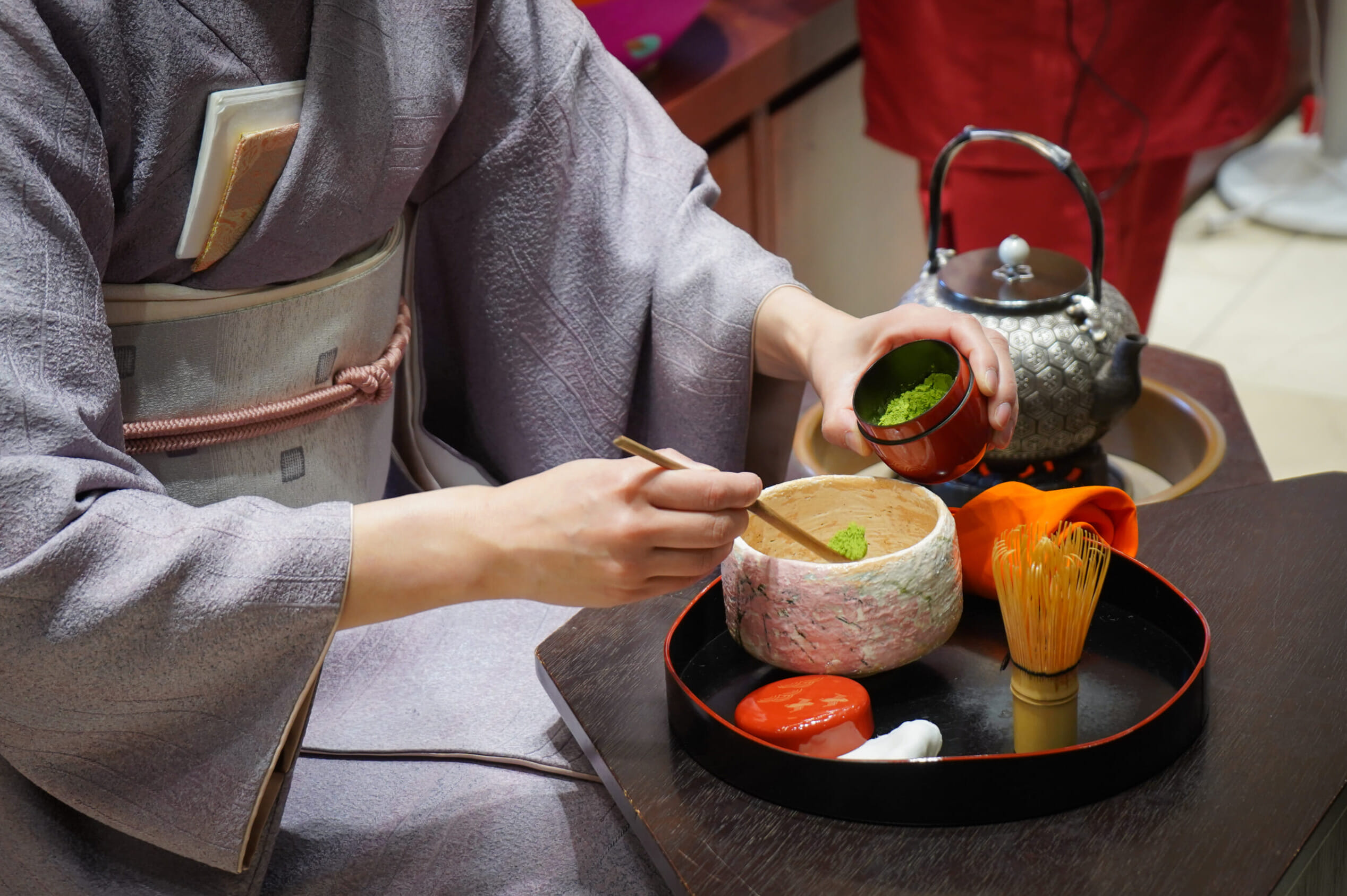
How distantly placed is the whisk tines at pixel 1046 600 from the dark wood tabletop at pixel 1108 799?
84mm

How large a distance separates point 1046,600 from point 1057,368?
0.40 meters

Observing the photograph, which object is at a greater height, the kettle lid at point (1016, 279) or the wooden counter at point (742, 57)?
the kettle lid at point (1016, 279)

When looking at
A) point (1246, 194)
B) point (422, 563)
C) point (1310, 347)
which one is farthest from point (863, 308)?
point (422, 563)

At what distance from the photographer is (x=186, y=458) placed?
2.95 feet

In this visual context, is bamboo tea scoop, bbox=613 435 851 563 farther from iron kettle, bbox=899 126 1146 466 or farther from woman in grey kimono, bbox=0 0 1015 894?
iron kettle, bbox=899 126 1146 466

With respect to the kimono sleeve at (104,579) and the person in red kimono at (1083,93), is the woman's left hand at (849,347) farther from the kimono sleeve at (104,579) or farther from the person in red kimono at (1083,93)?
the person in red kimono at (1083,93)

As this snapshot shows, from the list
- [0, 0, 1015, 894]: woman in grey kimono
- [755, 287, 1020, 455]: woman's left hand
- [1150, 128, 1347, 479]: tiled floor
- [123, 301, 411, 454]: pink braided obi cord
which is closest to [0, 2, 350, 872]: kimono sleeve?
[0, 0, 1015, 894]: woman in grey kimono

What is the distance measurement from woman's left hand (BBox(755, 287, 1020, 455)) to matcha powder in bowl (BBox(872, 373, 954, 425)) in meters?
0.02

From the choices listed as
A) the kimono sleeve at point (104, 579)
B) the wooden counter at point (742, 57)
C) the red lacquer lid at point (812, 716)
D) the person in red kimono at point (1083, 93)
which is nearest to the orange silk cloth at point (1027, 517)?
the red lacquer lid at point (812, 716)

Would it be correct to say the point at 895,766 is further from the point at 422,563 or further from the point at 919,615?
the point at 422,563

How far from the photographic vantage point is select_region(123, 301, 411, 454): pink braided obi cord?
878 millimetres

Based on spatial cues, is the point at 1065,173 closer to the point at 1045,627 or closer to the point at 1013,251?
the point at 1013,251

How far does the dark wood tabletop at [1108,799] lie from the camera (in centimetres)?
63

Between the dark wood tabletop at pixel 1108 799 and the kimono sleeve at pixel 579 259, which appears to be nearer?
the dark wood tabletop at pixel 1108 799
